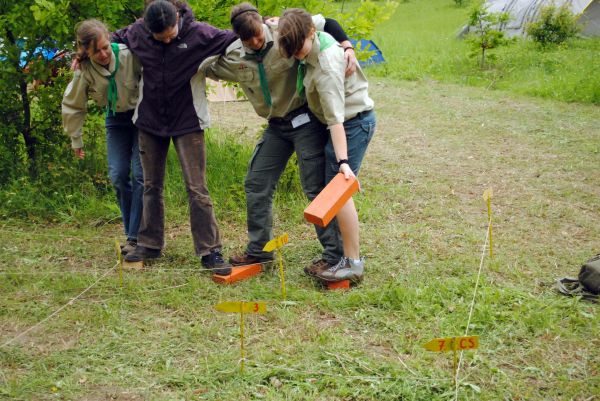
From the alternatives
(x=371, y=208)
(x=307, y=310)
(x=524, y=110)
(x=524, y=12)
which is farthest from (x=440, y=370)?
(x=524, y=12)

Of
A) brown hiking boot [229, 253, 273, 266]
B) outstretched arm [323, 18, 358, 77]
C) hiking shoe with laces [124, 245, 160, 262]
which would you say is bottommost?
brown hiking boot [229, 253, 273, 266]

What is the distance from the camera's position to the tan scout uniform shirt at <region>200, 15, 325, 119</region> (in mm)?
3879

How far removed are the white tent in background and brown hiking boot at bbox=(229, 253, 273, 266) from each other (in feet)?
39.1

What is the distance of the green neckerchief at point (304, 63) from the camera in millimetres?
3723

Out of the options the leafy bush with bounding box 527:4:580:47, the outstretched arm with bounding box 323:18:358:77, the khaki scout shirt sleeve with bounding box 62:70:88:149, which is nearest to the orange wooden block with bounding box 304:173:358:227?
the outstretched arm with bounding box 323:18:358:77

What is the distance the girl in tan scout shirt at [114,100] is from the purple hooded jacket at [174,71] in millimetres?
133

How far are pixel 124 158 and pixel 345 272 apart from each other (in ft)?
5.52

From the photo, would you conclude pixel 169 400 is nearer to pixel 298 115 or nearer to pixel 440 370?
pixel 440 370

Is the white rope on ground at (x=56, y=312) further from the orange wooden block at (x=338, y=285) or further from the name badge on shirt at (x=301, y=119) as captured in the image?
the name badge on shirt at (x=301, y=119)

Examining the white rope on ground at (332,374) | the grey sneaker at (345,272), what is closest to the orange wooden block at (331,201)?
the grey sneaker at (345,272)

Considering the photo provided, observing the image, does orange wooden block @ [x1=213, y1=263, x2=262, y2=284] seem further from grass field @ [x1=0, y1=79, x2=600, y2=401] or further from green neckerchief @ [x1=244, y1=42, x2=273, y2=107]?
green neckerchief @ [x1=244, y1=42, x2=273, y2=107]

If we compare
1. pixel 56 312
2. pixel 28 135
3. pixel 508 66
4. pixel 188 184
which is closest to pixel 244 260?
pixel 188 184

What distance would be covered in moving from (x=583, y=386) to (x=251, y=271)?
207 cm

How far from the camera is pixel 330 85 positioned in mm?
3670
